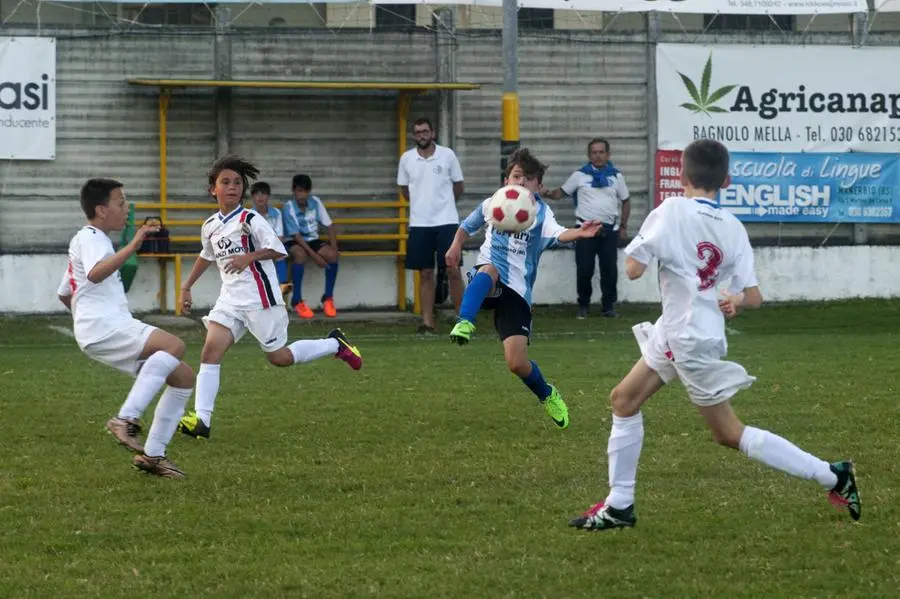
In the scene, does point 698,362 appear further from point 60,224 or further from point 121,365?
point 60,224

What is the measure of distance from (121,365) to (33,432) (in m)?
1.54

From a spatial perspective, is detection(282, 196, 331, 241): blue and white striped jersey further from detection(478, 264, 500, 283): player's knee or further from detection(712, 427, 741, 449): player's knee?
detection(712, 427, 741, 449): player's knee

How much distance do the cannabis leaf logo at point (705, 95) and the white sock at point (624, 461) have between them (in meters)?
13.4

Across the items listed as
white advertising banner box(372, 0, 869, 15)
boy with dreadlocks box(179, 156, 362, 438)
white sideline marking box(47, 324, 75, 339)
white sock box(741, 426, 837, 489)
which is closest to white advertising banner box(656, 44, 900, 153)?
white advertising banner box(372, 0, 869, 15)

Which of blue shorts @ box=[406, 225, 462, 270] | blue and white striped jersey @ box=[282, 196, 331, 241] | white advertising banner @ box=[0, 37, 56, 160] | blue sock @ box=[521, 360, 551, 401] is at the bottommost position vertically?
blue sock @ box=[521, 360, 551, 401]

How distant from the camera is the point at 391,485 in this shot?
7.88m

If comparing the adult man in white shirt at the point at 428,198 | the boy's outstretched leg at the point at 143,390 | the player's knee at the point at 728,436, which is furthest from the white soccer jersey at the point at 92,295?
the adult man in white shirt at the point at 428,198

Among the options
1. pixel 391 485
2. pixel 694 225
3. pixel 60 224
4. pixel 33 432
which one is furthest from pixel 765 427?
pixel 60 224

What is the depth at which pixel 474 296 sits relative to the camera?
385 inches

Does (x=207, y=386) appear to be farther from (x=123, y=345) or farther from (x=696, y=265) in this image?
Answer: (x=696, y=265)

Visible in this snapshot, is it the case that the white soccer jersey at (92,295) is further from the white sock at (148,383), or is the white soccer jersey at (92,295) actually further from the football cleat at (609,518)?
the football cleat at (609,518)

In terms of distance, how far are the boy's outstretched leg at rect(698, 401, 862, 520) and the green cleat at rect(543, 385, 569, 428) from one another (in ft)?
9.95

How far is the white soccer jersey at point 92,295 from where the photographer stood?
8250mm

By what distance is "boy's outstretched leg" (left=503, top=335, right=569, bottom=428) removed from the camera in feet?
31.9
